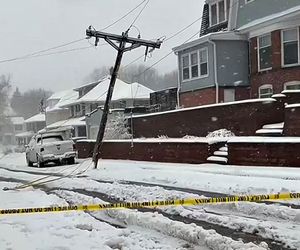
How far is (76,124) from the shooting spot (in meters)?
54.8

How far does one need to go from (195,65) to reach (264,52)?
17.4 ft

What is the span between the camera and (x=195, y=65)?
28.3 m

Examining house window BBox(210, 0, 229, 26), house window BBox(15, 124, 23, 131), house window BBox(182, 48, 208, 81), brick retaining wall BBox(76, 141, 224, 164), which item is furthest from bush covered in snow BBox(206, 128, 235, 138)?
house window BBox(15, 124, 23, 131)

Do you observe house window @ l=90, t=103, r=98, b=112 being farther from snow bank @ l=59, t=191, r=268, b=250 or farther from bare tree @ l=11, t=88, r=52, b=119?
bare tree @ l=11, t=88, r=52, b=119

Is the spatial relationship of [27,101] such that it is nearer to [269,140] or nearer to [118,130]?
[118,130]

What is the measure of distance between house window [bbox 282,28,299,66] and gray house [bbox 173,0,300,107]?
0.05m

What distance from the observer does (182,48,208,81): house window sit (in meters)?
27.5

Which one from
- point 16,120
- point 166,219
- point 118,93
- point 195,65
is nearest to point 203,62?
point 195,65

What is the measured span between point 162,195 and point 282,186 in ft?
9.13

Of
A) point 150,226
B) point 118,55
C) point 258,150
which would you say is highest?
point 118,55

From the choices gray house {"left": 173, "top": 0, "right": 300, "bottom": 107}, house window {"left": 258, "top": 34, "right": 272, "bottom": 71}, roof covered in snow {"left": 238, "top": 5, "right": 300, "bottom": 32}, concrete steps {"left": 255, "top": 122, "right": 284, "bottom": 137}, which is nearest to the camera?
concrete steps {"left": 255, "top": 122, "right": 284, "bottom": 137}

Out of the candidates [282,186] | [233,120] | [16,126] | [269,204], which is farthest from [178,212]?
[16,126]

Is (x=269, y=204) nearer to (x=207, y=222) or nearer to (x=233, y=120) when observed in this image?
(x=207, y=222)

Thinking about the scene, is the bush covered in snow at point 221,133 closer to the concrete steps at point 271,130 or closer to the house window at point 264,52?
the concrete steps at point 271,130
